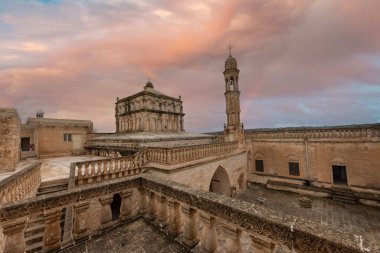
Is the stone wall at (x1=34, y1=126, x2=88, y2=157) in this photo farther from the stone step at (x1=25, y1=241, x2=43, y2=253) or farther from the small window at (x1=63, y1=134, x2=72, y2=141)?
the stone step at (x1=25, y1=241, x2=43, y2=253)

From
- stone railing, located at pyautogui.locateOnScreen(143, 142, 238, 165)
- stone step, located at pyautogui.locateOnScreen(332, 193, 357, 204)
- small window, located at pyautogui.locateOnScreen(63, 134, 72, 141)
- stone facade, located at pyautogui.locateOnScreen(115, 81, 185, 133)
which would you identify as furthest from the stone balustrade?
small window, located at pyautogui.locateOnScreen(63, 134, 72, 141)

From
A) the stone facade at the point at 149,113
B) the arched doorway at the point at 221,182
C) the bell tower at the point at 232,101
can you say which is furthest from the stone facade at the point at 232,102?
the stone facade at the point at 149,113

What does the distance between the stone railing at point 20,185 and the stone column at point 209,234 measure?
5.69 meters

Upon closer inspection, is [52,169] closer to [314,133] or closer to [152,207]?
[152,207]

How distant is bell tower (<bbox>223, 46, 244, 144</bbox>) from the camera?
21.0 meters

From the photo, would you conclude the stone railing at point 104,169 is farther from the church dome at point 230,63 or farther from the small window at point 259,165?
the small window at point 259,165

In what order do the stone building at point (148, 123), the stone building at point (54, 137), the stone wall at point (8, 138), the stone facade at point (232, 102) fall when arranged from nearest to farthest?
the stone wall at point (8, 138) → the stone building at point (148, 123) → the stone building at point (54, 137) → the stone facade at point (232, 102)

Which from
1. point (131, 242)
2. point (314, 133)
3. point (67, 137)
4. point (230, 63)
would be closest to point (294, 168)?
point (314, 133)

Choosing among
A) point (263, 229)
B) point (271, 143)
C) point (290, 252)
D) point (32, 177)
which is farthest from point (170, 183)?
point (271, 143)

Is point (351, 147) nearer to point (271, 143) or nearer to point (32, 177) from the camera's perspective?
point (271, 143)

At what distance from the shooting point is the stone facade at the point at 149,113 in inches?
778

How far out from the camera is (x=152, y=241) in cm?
Answer: 295

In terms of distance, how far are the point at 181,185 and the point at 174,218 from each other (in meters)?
0.56

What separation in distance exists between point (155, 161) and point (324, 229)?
9779 mm
